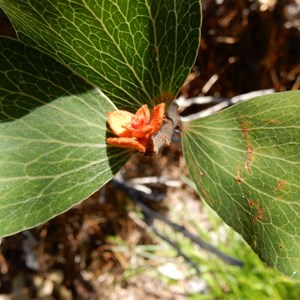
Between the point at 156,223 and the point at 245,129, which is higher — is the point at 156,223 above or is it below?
below

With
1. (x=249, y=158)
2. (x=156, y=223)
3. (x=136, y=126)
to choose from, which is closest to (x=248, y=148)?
(x=249, y=158)

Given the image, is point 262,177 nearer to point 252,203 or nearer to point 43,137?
point 252,203

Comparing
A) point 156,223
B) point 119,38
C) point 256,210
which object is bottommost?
point 156,223

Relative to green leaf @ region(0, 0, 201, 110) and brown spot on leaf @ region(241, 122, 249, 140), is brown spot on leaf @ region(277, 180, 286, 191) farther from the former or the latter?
green leaf @ region(0, 0, 201, 110)

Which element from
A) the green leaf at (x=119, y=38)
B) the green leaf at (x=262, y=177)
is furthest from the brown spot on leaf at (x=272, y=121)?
the green leaf at (x=119, y=38)

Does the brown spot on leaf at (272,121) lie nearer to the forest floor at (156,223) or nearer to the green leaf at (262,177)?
the green leaf at (262,177)

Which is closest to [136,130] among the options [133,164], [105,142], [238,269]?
[105,142]
